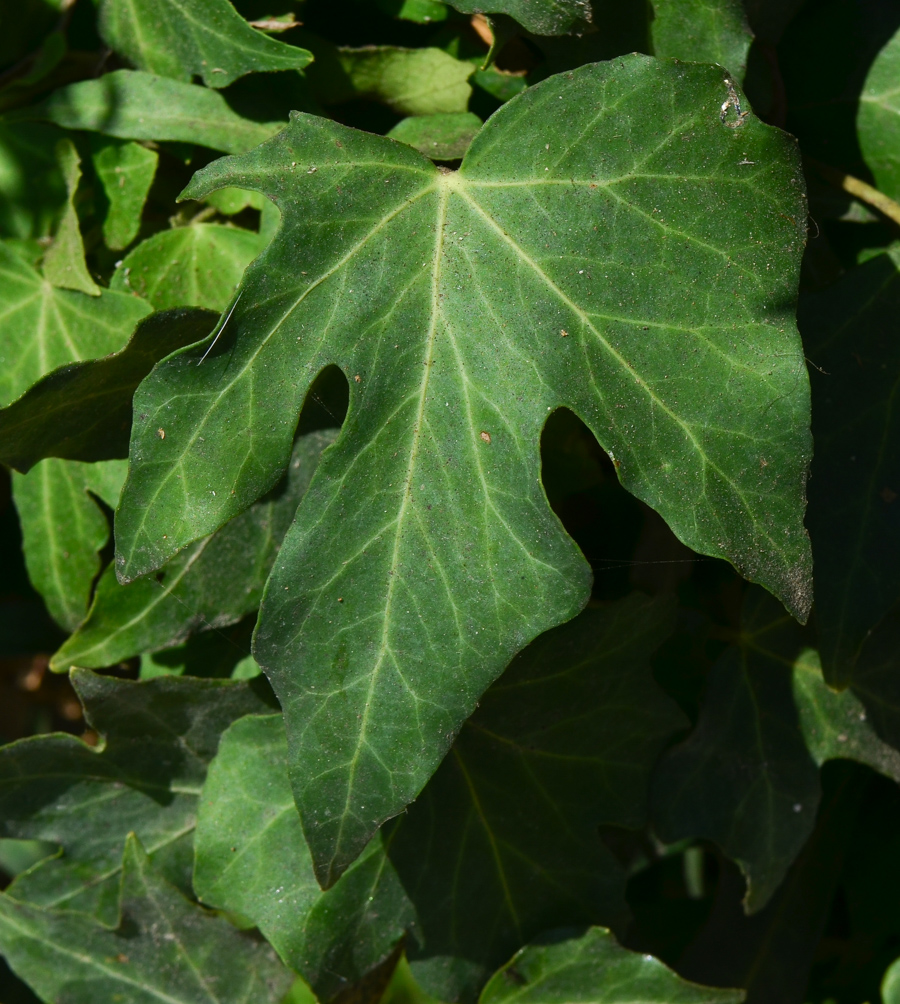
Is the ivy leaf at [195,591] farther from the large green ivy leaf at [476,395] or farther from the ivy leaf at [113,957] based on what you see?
the ivy leaf at [113,957]

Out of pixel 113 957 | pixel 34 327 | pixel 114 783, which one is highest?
pixel 34 327

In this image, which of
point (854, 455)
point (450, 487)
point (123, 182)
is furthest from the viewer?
point (123, 182)

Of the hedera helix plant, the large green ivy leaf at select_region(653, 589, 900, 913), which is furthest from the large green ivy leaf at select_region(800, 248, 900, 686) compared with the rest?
the large green ivy leaf at select_region(653, 589, 900, 913)

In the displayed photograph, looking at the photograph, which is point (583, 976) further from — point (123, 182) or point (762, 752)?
point (123, 182)

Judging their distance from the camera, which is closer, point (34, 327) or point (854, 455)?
point (854, 455)

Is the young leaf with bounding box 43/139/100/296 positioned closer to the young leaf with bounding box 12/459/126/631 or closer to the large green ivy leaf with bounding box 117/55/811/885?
the young leaf with bounding box 12/459/126/631

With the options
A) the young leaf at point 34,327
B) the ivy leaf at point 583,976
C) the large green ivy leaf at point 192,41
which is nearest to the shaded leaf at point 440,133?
the large green ivy leaf at point 192,41

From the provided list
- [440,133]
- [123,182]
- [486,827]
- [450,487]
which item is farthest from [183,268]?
[486,827]
